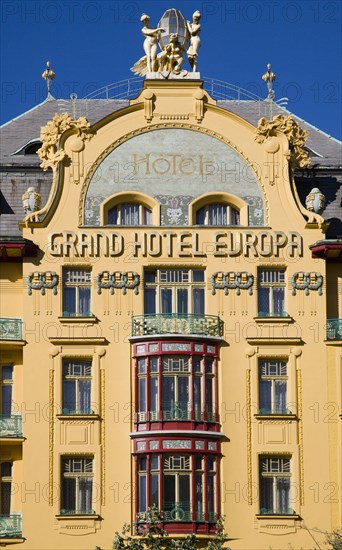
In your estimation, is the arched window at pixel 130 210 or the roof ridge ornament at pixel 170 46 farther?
the roof ridge ornament at pixel 170 46

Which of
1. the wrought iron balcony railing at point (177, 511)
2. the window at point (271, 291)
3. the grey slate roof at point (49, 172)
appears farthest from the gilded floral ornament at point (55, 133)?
the wrought iron balcony railing at point (177, 511)

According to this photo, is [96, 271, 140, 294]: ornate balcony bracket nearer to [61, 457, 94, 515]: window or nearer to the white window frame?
the white window frame

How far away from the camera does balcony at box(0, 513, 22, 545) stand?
61.6 metres

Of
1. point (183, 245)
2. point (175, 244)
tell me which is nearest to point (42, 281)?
point (175, 244)

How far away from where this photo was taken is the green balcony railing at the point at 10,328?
6362 cm

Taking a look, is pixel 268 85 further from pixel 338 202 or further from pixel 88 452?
pixel 88 452

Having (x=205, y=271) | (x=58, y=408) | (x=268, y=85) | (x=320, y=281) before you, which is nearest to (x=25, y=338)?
(x=58, y=408)

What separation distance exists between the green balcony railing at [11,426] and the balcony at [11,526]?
2.84 metres

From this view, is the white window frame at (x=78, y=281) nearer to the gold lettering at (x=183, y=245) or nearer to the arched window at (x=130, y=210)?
the arched window at (x=130, y=210)

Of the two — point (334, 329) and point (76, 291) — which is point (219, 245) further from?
point (76, 291)

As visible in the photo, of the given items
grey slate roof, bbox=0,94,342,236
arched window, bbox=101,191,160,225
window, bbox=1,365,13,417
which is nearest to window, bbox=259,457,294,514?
grey slate roof, bbox=0,94,342,236

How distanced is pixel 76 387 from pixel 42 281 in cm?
400

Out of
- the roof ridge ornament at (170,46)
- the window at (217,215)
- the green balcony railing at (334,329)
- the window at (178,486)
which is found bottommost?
the window at (178,486)

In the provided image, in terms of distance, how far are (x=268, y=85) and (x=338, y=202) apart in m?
8.03
